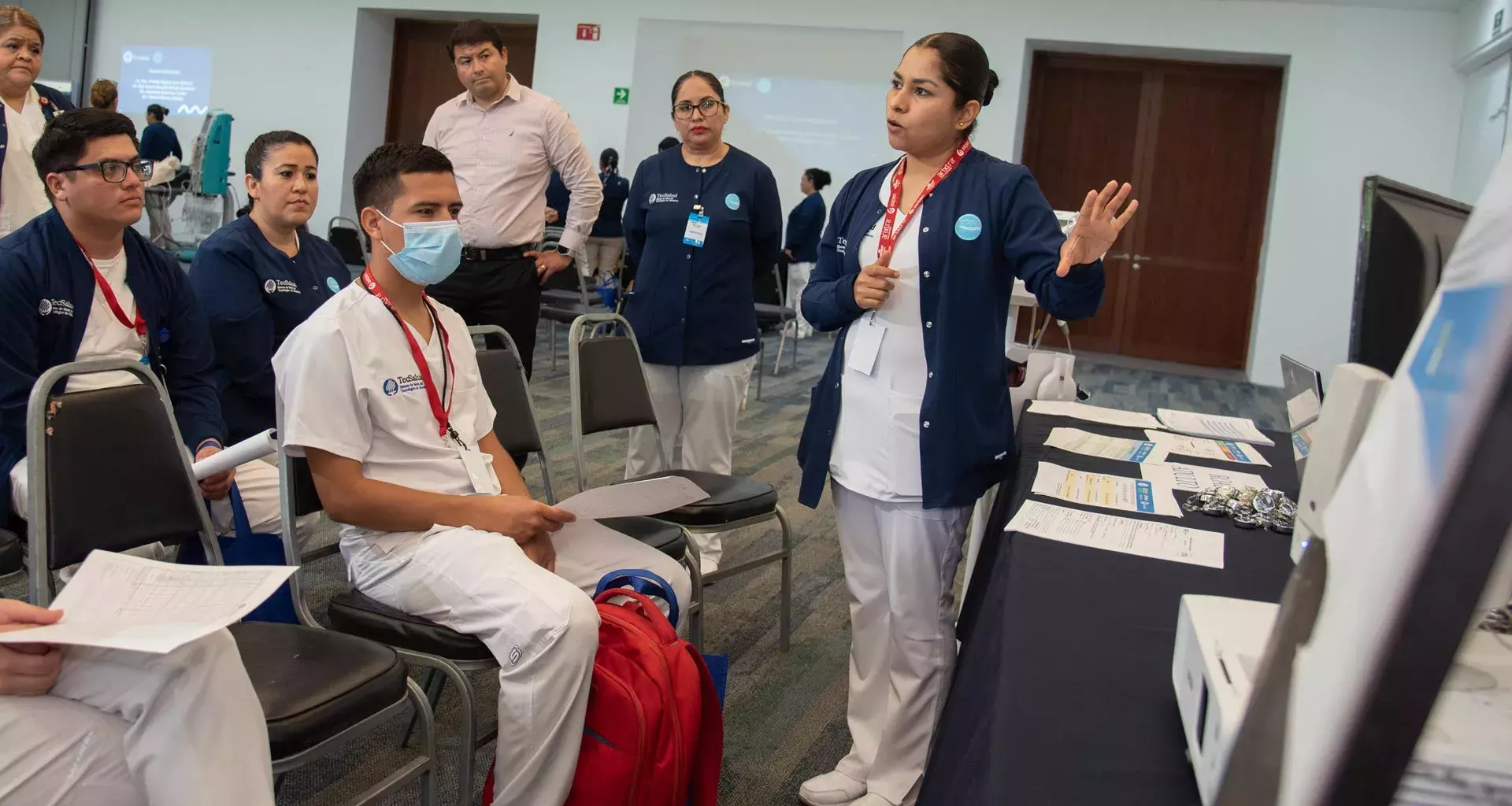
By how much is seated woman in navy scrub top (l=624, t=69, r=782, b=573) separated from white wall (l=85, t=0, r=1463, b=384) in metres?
6.44

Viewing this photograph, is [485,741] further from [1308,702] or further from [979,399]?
[1308,702]

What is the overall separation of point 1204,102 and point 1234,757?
33.2 feet

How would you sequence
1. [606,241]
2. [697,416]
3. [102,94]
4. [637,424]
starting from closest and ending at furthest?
[637,424]
[697,416]
[102,94]
[606,241]

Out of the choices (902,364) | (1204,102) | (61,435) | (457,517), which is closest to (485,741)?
(457,517)

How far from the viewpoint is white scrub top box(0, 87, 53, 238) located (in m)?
3.44

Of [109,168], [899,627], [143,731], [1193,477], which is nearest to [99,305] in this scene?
[109,168]

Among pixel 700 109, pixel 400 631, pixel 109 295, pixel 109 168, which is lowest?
pixel 400 631

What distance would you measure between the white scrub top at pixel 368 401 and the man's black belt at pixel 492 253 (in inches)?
63.8

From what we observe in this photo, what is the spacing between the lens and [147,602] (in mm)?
1294

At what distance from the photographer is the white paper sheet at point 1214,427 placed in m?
2.54

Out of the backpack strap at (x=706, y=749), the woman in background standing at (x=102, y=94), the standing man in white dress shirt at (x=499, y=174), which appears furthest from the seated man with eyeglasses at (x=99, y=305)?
the woman in background standing at (x=102, y=94)

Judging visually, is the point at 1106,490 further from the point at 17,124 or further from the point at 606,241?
the point at 606,241

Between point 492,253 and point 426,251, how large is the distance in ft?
5.35

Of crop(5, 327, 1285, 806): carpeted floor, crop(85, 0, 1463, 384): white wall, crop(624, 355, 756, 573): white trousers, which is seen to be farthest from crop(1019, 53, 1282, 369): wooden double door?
crop(624, 355, 756, 573): white trousers
